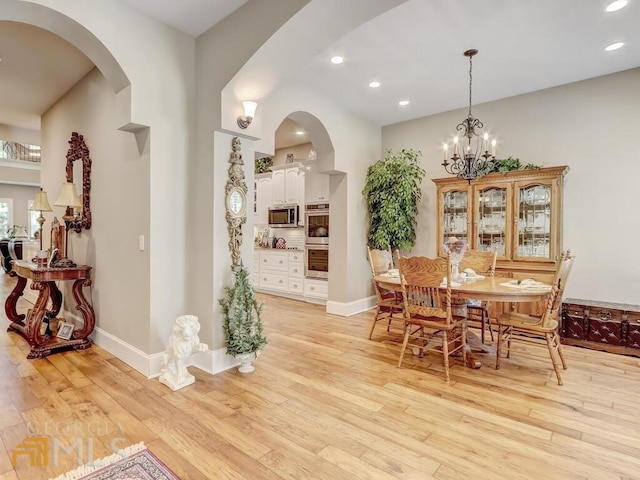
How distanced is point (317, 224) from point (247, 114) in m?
3.19

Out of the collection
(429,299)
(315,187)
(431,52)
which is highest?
(431,52)

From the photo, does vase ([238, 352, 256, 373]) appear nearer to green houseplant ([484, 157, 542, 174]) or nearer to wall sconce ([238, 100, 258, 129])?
wall sconce ([238, 100, 258, 129])

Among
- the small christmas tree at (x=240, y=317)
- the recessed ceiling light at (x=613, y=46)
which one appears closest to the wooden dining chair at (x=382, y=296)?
the small christmas tree at (x=240, y=317)

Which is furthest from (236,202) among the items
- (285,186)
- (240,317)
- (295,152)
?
(295,152)

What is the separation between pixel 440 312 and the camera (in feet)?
9.84

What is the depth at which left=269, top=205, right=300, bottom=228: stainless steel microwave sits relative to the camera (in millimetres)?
6488

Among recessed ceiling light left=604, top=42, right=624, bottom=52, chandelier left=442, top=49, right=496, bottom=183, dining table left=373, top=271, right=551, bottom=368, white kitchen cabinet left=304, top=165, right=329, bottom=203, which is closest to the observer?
dining table left=373, top=271, right=551, bottom=368

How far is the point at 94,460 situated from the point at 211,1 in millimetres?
3145

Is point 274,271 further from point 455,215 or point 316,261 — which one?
point 455,215

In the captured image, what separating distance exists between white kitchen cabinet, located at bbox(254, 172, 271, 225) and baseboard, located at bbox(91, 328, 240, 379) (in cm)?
415

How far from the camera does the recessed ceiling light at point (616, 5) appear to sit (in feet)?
8.98

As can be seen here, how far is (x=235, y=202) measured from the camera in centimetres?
309

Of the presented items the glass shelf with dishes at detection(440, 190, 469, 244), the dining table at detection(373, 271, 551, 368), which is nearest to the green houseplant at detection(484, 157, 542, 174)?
the glass shelf with dishes at detection(440, 190, 469, 244)

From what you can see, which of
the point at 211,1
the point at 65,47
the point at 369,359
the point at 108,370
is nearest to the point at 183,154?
the point at 211,1
